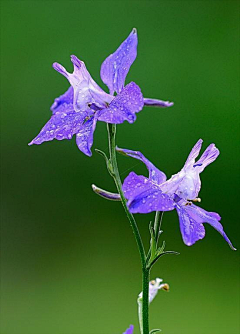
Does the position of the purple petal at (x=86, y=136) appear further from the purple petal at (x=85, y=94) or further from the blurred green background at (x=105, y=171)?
the blurred green background at (x=105, y=171)

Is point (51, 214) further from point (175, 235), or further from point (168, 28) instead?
point (168, 28)

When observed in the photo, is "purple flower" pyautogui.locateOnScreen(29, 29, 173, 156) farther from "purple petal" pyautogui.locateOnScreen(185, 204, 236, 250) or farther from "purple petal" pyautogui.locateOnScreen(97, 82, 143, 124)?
"purple petal" pyautogui.locateOnScreen(185, 204, 236, 250)

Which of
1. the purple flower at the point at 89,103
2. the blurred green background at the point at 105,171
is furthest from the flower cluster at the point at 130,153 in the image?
the blurred green background at the point at 105,171

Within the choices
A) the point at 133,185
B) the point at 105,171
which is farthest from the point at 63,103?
the point at 105,171

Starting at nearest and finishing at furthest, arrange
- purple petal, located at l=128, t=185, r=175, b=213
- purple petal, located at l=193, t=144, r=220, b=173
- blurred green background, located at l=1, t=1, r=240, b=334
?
purple petal, located at l=128, t=185, r=175, b=213 → purple petal, located at l=193, t=144, r=220, b=173 → blurred green background, located at l=1, t=1, r=240, b=334

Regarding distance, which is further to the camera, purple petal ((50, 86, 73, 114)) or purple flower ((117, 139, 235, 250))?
purple petal ((50, 86, 73, 114))

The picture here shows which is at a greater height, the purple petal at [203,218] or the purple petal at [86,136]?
the purple petal at [86,136]

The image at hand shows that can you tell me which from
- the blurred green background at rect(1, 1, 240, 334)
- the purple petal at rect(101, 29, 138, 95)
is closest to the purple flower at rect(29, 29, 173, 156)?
the purple petal at rect(101, 29, 138, 95)
